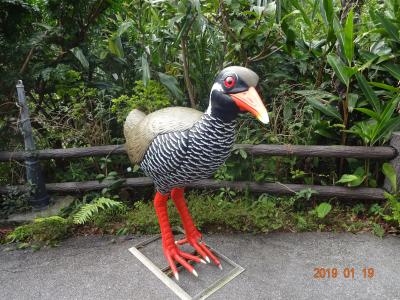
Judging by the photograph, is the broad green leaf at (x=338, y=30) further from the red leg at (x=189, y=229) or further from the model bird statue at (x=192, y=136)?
the red leg at (x=189, y=229)

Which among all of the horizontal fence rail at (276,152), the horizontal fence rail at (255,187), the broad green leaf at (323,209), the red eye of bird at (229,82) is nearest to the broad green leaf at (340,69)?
the horizontal fence rail at (276,152)

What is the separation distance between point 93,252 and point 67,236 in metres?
0.37

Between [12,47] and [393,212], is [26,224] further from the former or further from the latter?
[393,212]

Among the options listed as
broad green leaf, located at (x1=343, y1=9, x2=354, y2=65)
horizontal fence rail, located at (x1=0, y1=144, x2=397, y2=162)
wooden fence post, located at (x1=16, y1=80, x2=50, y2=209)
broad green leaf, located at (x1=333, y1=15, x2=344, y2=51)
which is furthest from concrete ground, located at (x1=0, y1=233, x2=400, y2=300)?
broad green leaf, located at (x1=333, y1=15, x2=344, y2=51)

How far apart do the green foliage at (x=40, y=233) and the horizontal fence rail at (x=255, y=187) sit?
0.43 m

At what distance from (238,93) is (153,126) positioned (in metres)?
0.64

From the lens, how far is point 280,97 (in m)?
3.13

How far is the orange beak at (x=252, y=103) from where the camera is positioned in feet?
5.34

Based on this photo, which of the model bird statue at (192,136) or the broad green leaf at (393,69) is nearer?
the model bird statue at (192,136)

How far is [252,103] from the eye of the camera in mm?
1645

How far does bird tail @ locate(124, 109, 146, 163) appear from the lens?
7.00 ft

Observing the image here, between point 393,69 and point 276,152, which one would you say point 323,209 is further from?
point 393,69

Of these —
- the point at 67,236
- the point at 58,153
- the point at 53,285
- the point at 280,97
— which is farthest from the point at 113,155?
the point at 280,97

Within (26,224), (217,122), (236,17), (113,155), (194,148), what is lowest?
(26,224)
